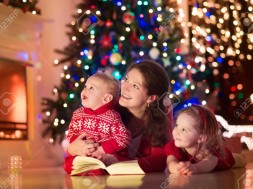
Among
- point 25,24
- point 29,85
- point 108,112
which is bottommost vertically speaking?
point 108,112

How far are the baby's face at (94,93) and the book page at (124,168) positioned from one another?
0.89ft

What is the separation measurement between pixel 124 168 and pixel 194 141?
1.06 feet

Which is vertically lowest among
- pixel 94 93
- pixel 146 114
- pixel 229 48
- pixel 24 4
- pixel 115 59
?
pixel 146 114

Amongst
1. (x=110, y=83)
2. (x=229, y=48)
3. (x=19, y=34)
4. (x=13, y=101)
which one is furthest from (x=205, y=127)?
(x=229, y=48)

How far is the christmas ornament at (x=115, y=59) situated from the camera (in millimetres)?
3433

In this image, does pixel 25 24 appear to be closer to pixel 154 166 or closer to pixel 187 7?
pixel 187 7

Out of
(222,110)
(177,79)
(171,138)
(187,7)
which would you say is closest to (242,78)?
(222,110)

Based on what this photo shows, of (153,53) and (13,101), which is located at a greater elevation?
(153,53)

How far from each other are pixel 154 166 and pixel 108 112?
314mm

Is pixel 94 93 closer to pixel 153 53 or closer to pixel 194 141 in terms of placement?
pixel 194 141

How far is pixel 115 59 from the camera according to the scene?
3.45 m

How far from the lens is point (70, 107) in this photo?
11.6 feet

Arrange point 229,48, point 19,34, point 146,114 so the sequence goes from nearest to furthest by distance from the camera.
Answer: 1. point 146,114
2. point 19,34
3. point 229,48

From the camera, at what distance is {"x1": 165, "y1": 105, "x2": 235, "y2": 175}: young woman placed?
2.30 metres
